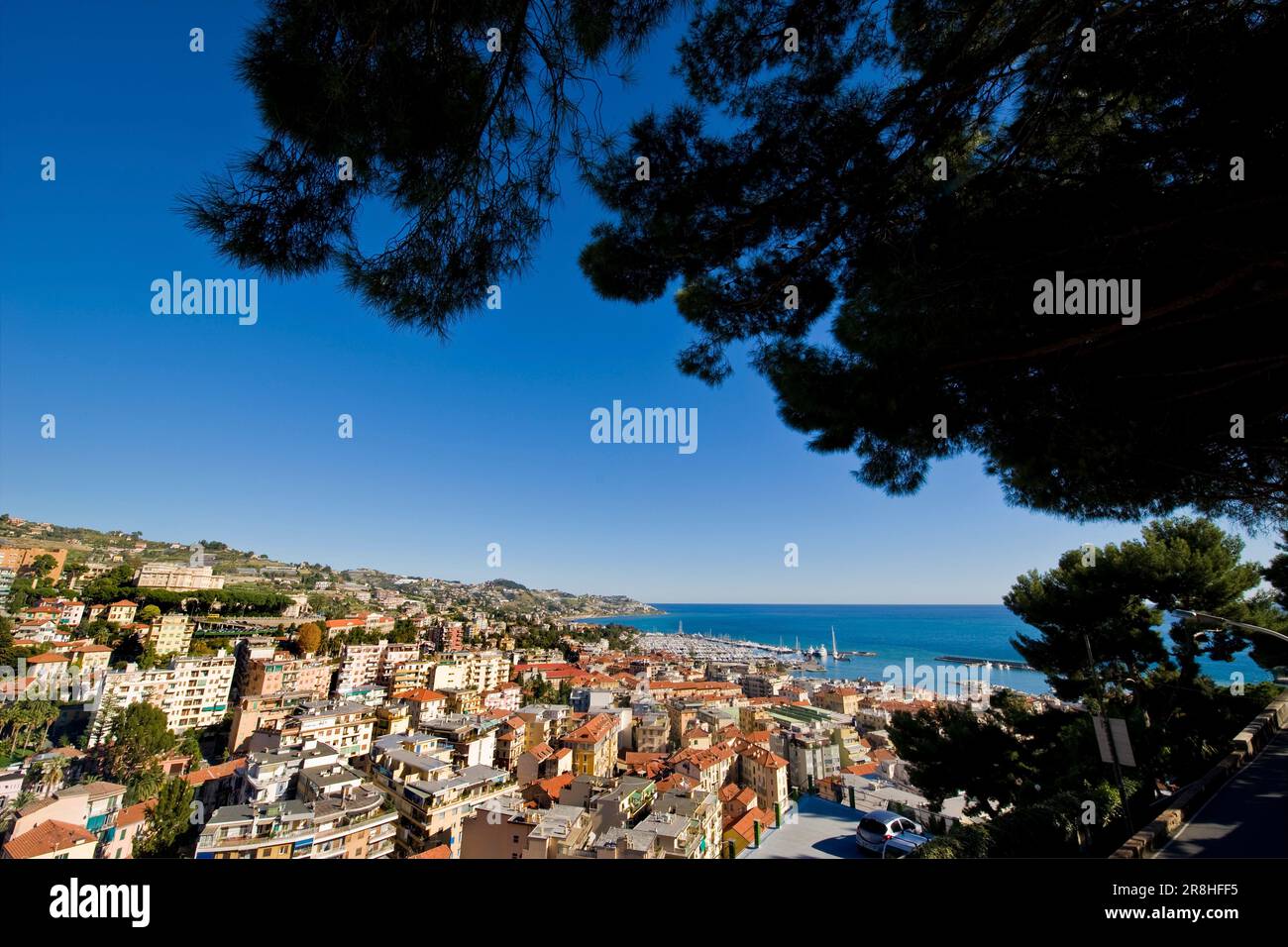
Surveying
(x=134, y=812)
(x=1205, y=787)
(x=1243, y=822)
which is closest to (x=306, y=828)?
(x=134, y=812)

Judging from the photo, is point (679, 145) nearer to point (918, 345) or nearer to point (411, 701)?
point (918, 345)

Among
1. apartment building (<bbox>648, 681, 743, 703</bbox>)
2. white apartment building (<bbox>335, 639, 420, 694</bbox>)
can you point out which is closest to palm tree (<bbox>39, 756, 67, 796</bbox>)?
white apartment building (<bbox>335, 639, 420, 694</bbox>)

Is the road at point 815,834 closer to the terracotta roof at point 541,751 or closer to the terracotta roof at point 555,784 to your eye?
the terracotta roof at point 555,784

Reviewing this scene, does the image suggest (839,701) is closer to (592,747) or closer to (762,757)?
(762,757)

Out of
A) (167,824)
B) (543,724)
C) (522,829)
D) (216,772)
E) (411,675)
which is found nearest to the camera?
(522,829)
